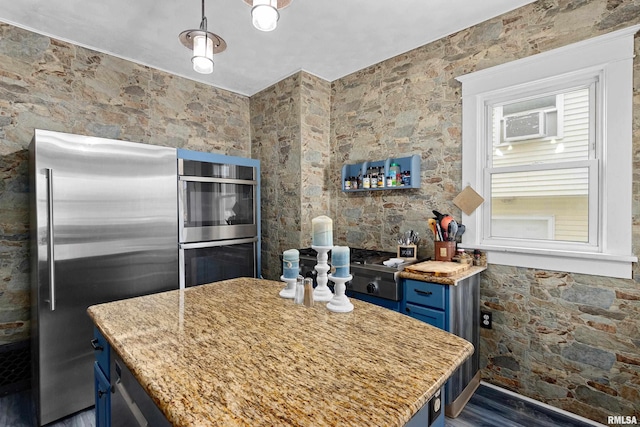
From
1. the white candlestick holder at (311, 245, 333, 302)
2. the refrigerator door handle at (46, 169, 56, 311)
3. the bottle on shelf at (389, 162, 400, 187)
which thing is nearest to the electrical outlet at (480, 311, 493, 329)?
the bottle on shelf at (389, 162, 400, 187)

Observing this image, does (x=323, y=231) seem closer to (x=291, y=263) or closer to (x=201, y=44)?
(x=291, y=263)

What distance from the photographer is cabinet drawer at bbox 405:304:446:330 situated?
207cm

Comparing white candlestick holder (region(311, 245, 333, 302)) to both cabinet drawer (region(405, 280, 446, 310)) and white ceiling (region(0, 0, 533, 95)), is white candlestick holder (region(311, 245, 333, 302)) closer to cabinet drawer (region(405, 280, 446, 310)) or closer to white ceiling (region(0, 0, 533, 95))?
cabinet drawer (region(405, 280, 446, 310))

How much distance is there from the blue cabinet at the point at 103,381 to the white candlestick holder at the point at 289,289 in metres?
0.76

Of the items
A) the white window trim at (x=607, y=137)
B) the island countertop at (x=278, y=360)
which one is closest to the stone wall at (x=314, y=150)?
the white window trim at (x=607, y=137)

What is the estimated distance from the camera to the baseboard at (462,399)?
2.12 metres

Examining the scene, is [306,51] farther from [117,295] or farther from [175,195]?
[117,295]

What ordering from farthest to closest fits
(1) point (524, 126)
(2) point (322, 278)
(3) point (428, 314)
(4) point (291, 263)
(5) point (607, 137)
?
1. (1) point (524, 126)
2. (3) point (428, 314)
3. (5) point (607, 137)
4. (4) point (291, 263)
5. (2) point (322, 278)

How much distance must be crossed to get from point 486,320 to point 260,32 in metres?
2.93

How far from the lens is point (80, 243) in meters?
2.12

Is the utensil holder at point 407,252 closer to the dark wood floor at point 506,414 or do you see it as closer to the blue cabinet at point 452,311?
the blue cabinet at point 452,311

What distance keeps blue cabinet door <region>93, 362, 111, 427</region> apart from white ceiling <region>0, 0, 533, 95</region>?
2317 mm

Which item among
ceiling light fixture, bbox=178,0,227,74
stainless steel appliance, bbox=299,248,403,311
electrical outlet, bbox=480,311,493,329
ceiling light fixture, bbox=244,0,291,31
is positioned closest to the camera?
ceiling light fixture, bbox=244,0,291,31

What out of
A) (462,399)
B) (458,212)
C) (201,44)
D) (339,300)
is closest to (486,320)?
(462,399)
